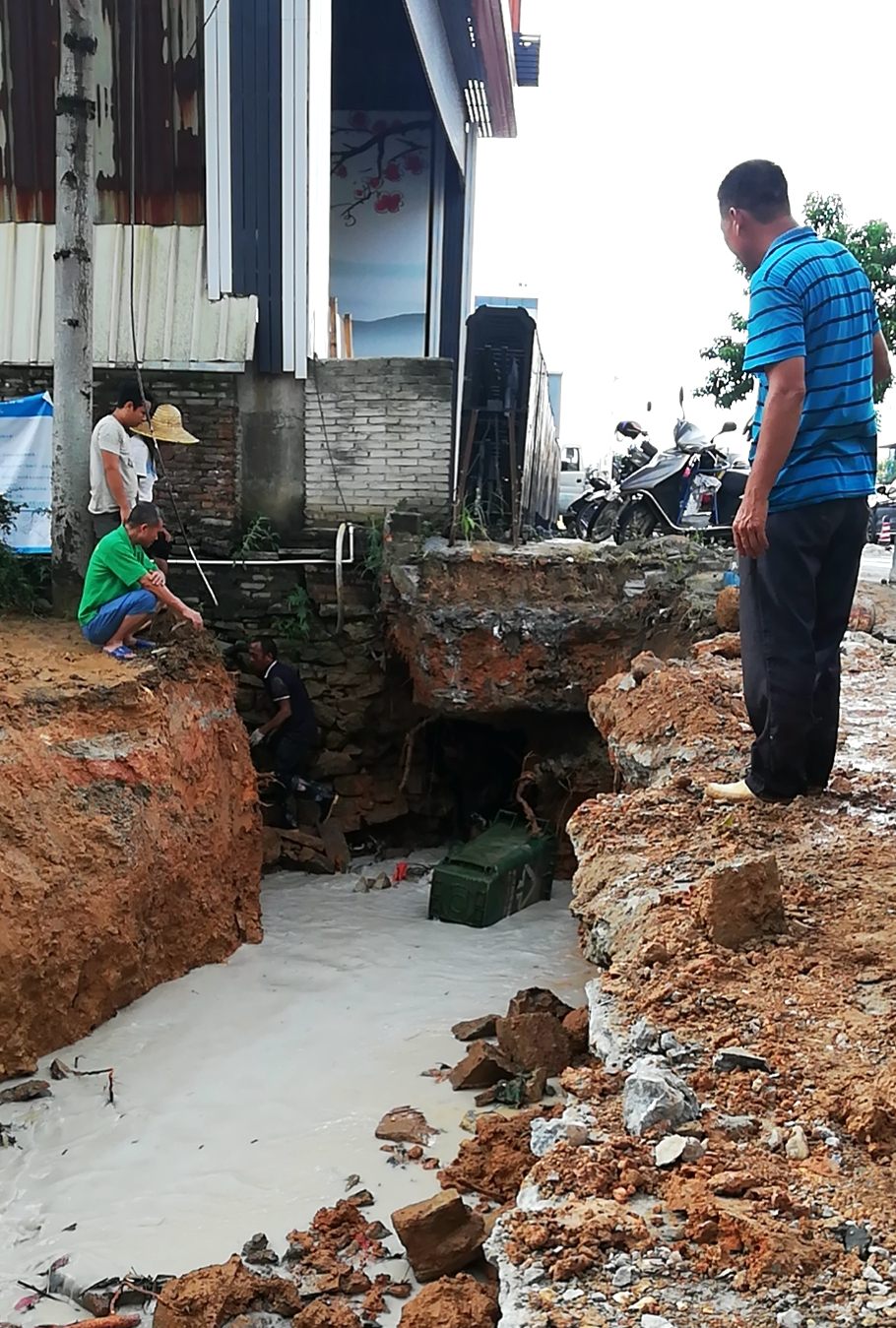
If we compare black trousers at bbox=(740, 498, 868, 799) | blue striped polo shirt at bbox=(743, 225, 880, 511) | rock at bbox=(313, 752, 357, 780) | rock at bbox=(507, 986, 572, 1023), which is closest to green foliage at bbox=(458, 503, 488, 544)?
rock at bbox=(313, 752, 357, 780)

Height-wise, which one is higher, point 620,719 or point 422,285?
point 422,285

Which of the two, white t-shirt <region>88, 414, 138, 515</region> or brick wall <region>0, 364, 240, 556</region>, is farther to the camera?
brick wall <region>0, 364, 240, 556</region>

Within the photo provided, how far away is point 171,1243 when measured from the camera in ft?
12.7

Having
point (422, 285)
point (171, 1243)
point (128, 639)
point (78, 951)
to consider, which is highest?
point (422, 285)

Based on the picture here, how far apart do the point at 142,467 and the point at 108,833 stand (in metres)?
2.91

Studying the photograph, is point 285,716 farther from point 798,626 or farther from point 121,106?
point 798,626

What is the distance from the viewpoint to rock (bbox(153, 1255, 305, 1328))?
3250mm

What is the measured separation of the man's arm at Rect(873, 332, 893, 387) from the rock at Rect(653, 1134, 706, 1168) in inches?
97.6

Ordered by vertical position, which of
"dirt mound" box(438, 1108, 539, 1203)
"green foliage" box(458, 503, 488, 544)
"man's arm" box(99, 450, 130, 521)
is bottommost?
"dirt mound" box(438, 1108, 539, 1203)

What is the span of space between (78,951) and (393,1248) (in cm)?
236

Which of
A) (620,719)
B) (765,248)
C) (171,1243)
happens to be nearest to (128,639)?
(620,719)

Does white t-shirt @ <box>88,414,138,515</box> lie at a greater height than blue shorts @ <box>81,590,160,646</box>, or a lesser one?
greater

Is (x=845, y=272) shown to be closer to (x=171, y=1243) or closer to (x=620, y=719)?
(x=620, y=719)

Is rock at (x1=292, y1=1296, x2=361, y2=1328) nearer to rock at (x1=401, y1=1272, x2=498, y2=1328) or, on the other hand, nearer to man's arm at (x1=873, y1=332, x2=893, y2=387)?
rock at (x1=401, y1=1272, x2=498, y2=1328)
